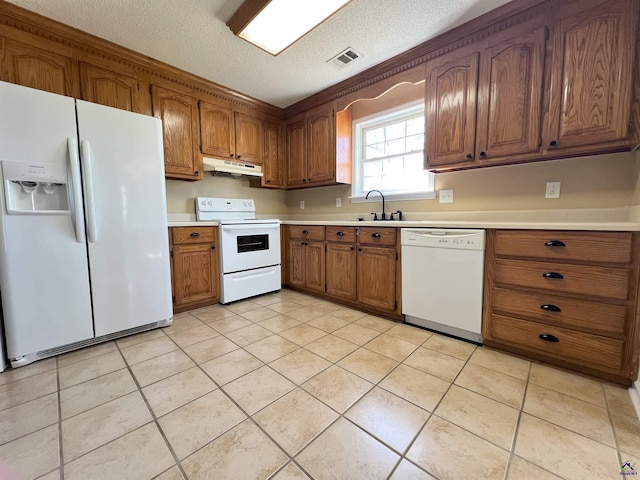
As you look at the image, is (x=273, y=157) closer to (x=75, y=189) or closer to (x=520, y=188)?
(x=75, y=189)

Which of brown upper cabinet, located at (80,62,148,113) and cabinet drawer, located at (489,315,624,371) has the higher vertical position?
brown upper cabinet, located at (80,62,148,113)

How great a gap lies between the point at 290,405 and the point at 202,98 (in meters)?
3.05

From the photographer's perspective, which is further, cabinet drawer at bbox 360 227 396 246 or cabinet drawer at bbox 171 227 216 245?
cabinet drawer at bbox 171 227 216 245

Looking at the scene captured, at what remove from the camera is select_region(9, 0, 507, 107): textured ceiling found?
1.83 m

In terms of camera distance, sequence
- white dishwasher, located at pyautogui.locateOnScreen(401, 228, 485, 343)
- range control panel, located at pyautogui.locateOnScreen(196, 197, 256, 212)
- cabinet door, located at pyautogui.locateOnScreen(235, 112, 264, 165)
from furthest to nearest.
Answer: cabinet door, located at pyautogui.locateOnScreen(235, 112, 264, 165) < range control panel, located at pyautogui.locateOnScreen(196, 197, 256, 212) < white dishwasher, located at pyautogui.locateOnScreen(401, 228, 485, 343)

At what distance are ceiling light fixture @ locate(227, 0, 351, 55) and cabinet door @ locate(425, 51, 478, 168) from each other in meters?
0.99

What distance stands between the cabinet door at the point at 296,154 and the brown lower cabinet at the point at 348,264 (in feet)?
2.28

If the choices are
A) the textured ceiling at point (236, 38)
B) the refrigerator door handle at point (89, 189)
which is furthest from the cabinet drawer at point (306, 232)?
the refrigerator door handle at point (89, 189)

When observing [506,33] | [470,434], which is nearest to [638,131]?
[506,33]

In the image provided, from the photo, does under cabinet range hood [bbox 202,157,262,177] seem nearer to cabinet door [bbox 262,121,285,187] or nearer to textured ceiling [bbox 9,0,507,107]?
cabinet door [bbox 262,121,285,187]

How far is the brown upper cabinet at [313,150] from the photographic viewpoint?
3.15 metres

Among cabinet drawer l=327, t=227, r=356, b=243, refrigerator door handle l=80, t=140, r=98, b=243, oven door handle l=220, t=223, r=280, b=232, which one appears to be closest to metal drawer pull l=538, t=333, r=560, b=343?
cabinet drawer l=327, t=227, r=356, b=243

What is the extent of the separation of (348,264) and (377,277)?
1.14 ft

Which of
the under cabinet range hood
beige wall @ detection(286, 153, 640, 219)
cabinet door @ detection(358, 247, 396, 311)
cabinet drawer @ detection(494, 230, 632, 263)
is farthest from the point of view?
the under cabinet range hood
